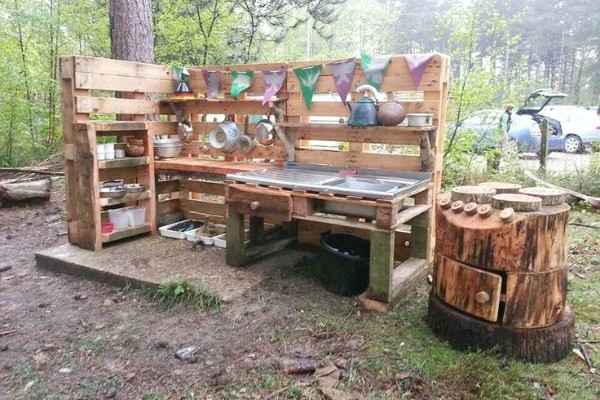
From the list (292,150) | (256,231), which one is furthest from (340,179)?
(256,231)

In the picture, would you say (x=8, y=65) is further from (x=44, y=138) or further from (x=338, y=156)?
(x=338, y=156)

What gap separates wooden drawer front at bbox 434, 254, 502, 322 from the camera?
2516 millimetres

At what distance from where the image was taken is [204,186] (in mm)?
5148

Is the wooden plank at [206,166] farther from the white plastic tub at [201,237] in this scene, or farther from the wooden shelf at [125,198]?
the white plastic tub at [201,237]

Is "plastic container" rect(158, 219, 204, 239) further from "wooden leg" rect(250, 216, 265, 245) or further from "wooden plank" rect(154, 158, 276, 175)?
"wooden leg" rect(250, 216, 265, 245)

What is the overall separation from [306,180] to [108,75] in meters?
2.18

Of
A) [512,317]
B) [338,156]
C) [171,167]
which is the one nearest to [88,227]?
[171,167]

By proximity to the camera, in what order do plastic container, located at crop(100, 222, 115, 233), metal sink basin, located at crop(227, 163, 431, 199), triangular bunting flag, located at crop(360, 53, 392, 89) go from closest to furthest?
metal sink basin, located at crop(227, 163, 431, 199), triangular bunting flag, located at crop(360, 53, 392, 89), plastic container, located at crop(100, 222, 115, 233)

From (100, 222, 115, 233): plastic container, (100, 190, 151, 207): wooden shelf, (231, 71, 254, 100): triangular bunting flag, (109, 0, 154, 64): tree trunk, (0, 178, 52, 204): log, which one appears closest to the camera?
(100, 190, 151, 207): wooden shelf

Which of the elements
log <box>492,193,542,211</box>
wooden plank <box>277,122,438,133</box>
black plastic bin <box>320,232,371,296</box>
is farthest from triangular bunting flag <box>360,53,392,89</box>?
log <box>492,193,542,211</box>

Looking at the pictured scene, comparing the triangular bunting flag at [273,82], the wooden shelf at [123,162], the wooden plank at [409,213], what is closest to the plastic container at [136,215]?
the wooden shelf at [123,162]

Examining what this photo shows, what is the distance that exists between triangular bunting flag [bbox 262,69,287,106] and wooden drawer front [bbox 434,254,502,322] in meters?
2.28

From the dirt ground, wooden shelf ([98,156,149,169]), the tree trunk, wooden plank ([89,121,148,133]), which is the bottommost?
the dirt ground

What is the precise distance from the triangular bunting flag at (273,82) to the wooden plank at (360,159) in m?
0.56
